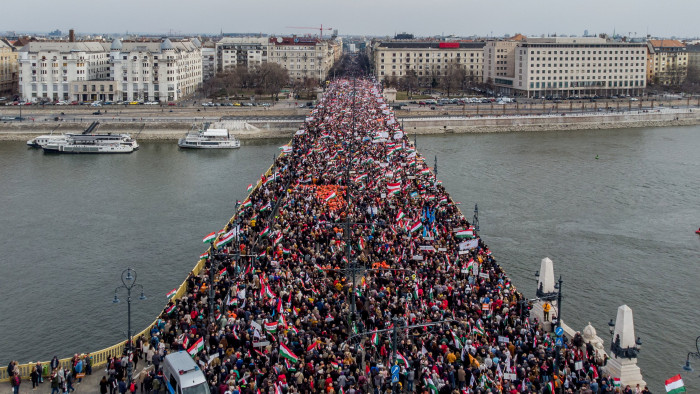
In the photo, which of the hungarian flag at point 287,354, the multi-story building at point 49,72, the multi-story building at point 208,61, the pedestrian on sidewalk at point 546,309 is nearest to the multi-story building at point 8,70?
the multi-story building at point 49,72

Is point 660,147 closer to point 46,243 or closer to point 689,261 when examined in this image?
point 689,261

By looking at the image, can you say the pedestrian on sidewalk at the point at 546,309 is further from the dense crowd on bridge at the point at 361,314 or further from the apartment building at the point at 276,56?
the apartment building at the point at 276,56

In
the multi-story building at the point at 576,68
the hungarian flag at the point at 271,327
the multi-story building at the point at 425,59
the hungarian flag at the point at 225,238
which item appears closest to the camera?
the hungarian flag at the point at 271,327

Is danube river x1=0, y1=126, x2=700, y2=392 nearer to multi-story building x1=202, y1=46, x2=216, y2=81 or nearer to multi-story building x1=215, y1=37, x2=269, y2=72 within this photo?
multi-story building x1=215, y1=37, x2=269, y2=72

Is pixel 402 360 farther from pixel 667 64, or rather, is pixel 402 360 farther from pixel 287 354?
pixel 667 64

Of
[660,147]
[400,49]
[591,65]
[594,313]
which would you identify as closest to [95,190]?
[594,313]

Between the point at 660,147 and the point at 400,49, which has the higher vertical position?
the point at 400,49
